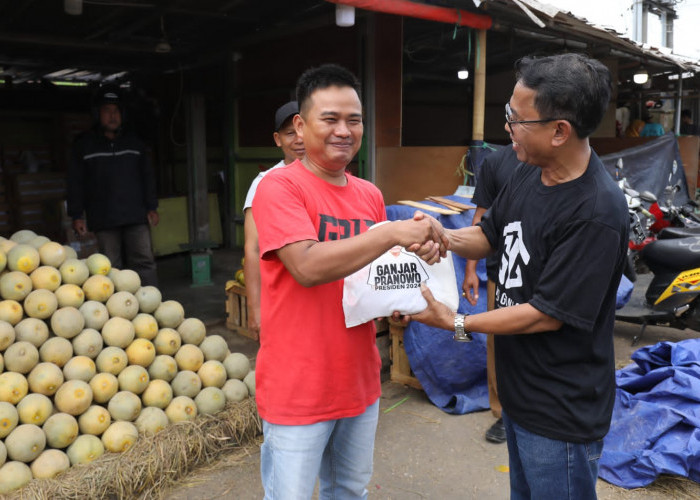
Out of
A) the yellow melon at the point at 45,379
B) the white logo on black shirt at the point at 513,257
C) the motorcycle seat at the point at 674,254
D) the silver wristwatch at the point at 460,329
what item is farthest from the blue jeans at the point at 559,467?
the motorcycle seat at the point at 674,254

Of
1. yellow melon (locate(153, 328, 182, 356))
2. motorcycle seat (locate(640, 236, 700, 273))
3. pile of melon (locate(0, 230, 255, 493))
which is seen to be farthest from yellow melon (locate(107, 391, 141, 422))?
motorcycle seat (locate(640, 236, 700, 273))

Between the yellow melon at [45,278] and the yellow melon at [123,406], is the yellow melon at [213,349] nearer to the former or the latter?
the yellow melon at [123,406]

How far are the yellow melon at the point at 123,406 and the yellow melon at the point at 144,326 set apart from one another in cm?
44

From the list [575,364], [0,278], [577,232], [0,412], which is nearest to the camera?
[577,232]

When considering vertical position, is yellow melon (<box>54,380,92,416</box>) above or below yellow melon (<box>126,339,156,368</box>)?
below

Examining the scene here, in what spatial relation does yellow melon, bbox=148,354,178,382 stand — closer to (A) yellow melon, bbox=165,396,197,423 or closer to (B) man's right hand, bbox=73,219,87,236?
(A) yellow melon, bbox=165,396,197,423

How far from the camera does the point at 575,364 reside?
1.80 metres

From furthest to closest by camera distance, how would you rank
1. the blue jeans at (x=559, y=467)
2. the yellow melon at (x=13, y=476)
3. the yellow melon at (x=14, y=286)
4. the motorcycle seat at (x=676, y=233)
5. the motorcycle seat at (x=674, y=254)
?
the motorcycle seat at (x=676, y=233) < the motorcycle seat at (x=674, y=254) < the yellow melon at (x=14, y=286) < the yellow melon at (x=13, y=476) < the blue jeans at (x=559, y=467)

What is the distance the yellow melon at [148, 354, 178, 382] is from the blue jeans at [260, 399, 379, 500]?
177 cm

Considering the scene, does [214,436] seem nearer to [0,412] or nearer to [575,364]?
[0,412]

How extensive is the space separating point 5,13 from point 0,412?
5.74 meters

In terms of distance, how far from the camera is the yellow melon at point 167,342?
147 inches

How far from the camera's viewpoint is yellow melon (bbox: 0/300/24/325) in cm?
325

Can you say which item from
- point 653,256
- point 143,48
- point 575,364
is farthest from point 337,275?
point 143,48
